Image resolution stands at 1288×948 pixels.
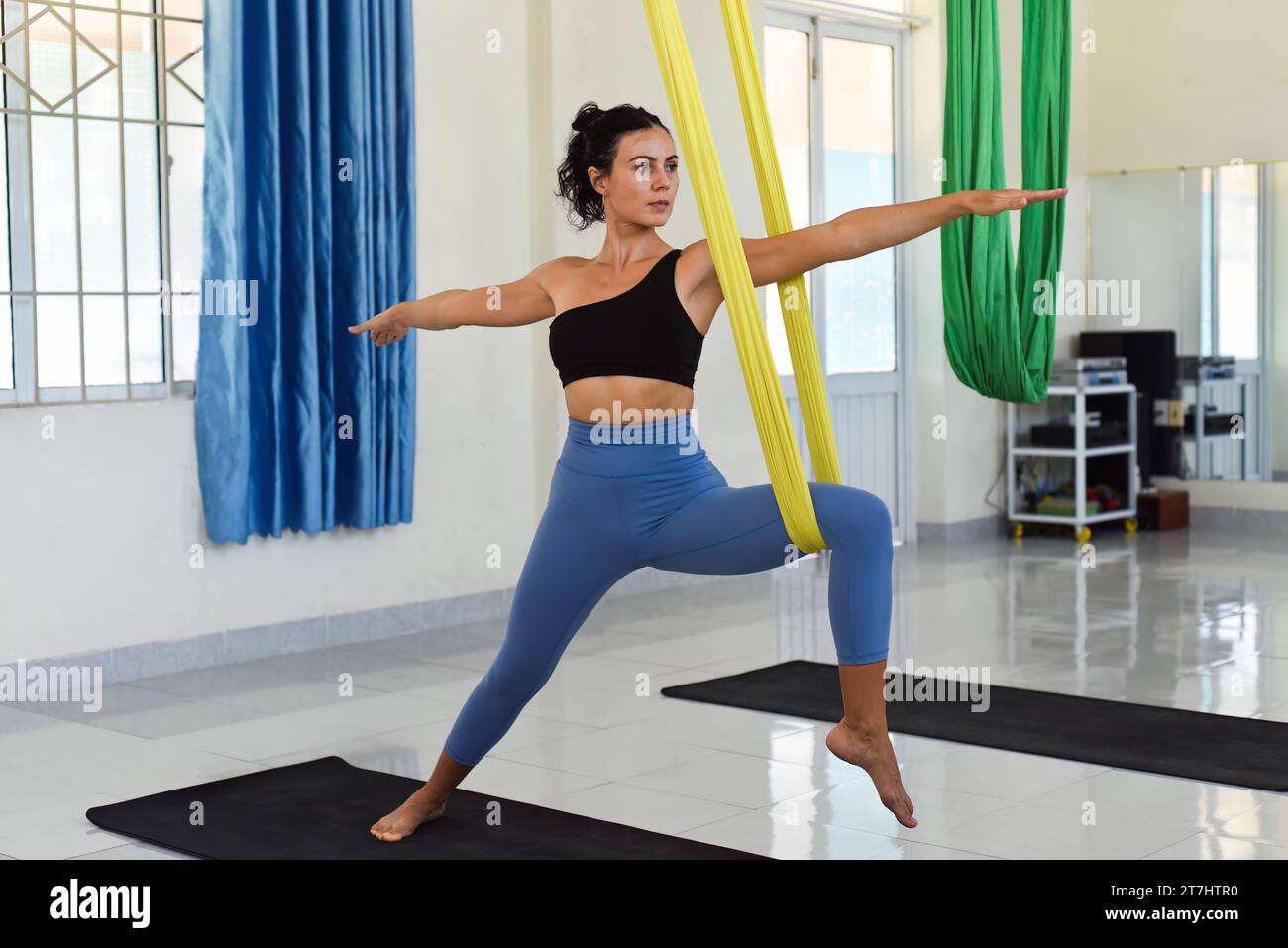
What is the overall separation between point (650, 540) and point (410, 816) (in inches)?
36.1

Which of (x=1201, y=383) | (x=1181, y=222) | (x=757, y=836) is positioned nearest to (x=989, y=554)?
(x=1201, y=383)

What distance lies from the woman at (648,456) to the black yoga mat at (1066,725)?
46.3 inches

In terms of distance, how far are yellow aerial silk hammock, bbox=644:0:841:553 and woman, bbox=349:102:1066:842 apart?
0.24 ft

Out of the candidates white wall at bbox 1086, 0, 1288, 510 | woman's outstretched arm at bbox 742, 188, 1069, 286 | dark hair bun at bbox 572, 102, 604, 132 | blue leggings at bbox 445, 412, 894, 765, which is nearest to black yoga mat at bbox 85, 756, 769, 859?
blue leggings at bbox 445, 412, 894, 765

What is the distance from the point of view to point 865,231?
2861mm

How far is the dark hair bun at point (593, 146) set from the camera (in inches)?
124


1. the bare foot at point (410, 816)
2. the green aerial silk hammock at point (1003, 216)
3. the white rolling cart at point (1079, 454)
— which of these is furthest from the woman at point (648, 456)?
the white rolling cart at point (1079, 454)

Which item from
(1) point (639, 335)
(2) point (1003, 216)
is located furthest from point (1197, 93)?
(1) point (639, 335)

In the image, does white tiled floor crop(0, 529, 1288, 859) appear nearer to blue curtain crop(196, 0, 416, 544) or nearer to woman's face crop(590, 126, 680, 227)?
blue curtain crop(196, 0, 416, 544)

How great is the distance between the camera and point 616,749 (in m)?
4.27

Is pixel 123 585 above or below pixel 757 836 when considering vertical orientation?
above

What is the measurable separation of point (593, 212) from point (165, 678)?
2749mm

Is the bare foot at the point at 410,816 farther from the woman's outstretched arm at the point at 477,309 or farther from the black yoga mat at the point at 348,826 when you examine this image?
the woman's outstretched arm at the point at 477,309

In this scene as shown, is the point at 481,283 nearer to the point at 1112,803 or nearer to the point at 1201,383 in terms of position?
the point at 1112,803
